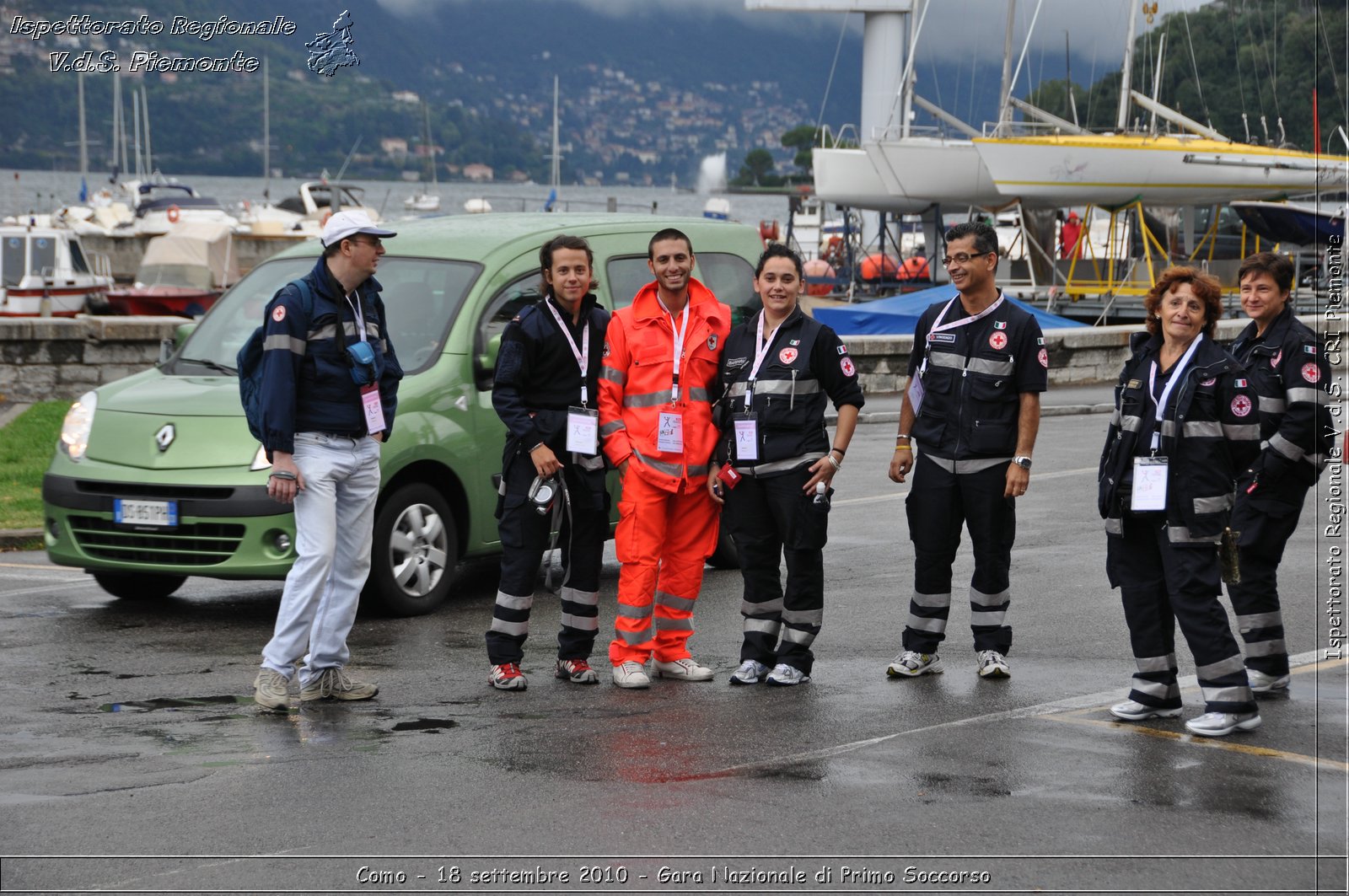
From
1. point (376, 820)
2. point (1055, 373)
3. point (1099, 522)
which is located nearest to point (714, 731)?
Answer: point (376, 820)

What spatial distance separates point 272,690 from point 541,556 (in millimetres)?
1320

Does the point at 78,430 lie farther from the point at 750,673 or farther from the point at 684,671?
the point at 750,673

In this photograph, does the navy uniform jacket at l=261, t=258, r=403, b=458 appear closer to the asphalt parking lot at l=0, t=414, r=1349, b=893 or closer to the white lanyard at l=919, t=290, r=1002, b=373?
the asphalt parking lot at l=0, t=414, r=1349, b=893

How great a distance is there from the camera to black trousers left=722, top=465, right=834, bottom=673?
723 centimetres

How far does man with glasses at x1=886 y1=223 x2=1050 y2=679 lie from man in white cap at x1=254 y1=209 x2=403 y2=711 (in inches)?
95.1

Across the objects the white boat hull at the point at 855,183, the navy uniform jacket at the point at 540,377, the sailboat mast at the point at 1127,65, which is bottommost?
the navy uniform jacket at the point at 540,377

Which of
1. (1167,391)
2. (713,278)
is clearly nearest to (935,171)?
(713,278)

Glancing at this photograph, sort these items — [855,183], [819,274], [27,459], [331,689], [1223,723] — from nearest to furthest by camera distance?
[1223,723]
[331,689]
[27,459]
[855,183]
[819,274]

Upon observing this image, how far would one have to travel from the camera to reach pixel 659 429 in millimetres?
7215

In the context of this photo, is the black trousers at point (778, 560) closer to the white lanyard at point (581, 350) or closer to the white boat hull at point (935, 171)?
the white lanyard at point (581, 350)

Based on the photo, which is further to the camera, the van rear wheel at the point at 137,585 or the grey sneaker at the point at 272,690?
the van rear wheel at the point at 137,585

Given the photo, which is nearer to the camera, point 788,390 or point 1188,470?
point 1188,470

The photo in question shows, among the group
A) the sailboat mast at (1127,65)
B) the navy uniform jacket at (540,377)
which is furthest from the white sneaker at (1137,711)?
the sailboat mast at (1127,65)

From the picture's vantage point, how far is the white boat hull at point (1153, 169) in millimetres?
38062
